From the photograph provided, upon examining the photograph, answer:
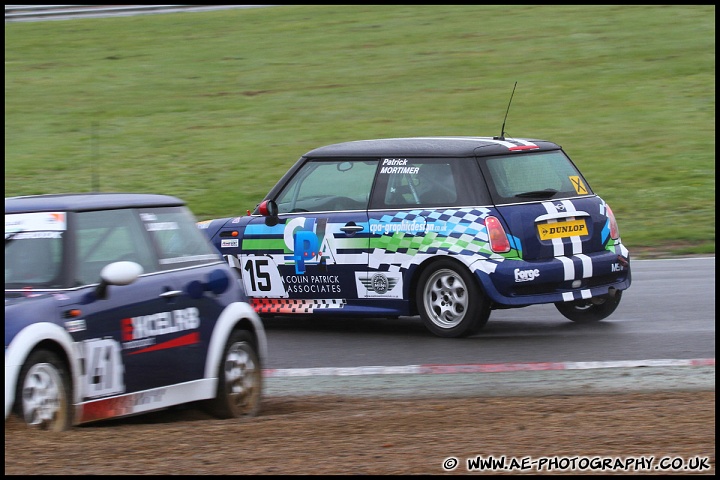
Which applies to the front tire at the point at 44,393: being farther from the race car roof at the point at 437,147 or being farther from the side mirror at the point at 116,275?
the race car roof at the point at 437,147

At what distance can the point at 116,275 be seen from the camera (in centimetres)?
691

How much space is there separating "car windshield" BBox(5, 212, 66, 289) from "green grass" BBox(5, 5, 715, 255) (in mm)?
11318

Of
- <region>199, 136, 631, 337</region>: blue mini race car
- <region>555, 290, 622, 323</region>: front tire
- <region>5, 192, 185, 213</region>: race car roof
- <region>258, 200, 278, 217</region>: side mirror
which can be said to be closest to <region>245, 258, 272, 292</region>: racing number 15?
<region>199, 136, 631, 337</region>: blue mini race car

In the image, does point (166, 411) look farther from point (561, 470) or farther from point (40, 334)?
point (561, 470)

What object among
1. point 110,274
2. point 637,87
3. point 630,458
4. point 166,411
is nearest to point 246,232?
point 166,411

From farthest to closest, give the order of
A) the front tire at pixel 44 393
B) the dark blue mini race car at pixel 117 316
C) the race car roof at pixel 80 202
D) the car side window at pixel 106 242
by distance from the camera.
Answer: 1. the race car roof at pixel 80 202
2. the car side window at pixel 106 242
3. the dark blue mini race car at pixel 117 316
4. the front tire at pixel 44 393

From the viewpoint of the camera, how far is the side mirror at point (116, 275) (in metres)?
6.91

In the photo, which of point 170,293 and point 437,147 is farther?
point 437,147

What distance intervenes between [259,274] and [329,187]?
106cm

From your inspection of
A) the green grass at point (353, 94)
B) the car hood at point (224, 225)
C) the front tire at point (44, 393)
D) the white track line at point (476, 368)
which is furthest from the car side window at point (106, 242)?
the green grass at point (353, 94)

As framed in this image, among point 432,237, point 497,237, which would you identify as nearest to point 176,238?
point 432,237

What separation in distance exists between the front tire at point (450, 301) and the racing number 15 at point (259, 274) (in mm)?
1536

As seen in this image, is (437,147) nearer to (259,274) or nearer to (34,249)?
(259,274)

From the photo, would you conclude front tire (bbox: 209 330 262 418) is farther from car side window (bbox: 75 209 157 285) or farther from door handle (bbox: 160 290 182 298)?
car side window (bbox: 75 209 157 285)
